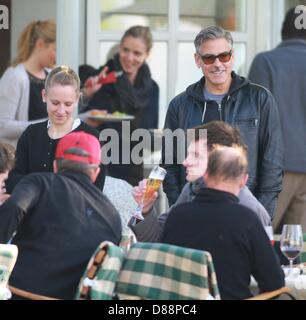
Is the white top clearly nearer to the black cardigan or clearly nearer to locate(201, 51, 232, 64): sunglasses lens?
the black cardigan

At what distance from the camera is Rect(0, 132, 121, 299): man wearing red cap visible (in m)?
4.42

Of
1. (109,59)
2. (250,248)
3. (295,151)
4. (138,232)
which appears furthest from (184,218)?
(109,59)

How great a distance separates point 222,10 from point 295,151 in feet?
6.75

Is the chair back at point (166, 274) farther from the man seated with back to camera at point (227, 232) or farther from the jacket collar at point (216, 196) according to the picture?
the jacket collar at point (216, 196)

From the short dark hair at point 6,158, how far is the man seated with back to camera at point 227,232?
1.00 metres

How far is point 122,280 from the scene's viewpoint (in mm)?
4434

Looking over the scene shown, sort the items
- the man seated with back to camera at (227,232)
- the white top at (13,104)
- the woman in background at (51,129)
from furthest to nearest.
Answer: the white top at (13,104) < the woman in background at (51,129) < the man seated with back to camera at (227,232)

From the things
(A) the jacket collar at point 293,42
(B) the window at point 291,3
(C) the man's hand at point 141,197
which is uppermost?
(B) the window at point 291,3

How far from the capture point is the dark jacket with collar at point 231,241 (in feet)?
14.2

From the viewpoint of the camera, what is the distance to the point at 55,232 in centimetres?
443

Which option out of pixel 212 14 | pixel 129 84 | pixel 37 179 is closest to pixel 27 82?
pixel 129 84

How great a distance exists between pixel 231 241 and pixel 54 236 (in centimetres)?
73

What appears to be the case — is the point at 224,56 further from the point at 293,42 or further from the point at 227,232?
the point at 227,232

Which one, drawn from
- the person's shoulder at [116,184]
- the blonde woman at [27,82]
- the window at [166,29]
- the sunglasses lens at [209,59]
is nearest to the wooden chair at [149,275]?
the sunglasses lens at [209,59]
